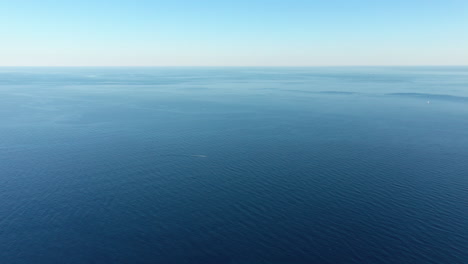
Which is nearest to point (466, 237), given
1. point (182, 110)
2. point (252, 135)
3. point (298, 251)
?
point (298, 251)

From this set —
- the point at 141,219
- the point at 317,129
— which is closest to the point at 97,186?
the point at 141,219

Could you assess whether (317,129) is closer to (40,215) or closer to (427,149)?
(427,149)

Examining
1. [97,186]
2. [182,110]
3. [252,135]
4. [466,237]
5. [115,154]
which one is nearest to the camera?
[466,237]

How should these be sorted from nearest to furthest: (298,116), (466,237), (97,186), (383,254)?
(383,254) → (466,237) → (97,186) → (298,116)

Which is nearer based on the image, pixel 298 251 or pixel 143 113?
pixel 298 251

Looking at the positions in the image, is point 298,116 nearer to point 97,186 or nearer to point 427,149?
point 427,149

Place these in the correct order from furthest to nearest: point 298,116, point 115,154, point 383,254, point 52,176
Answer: point 298,116
point 115,154
point 52,176
point 383,254
